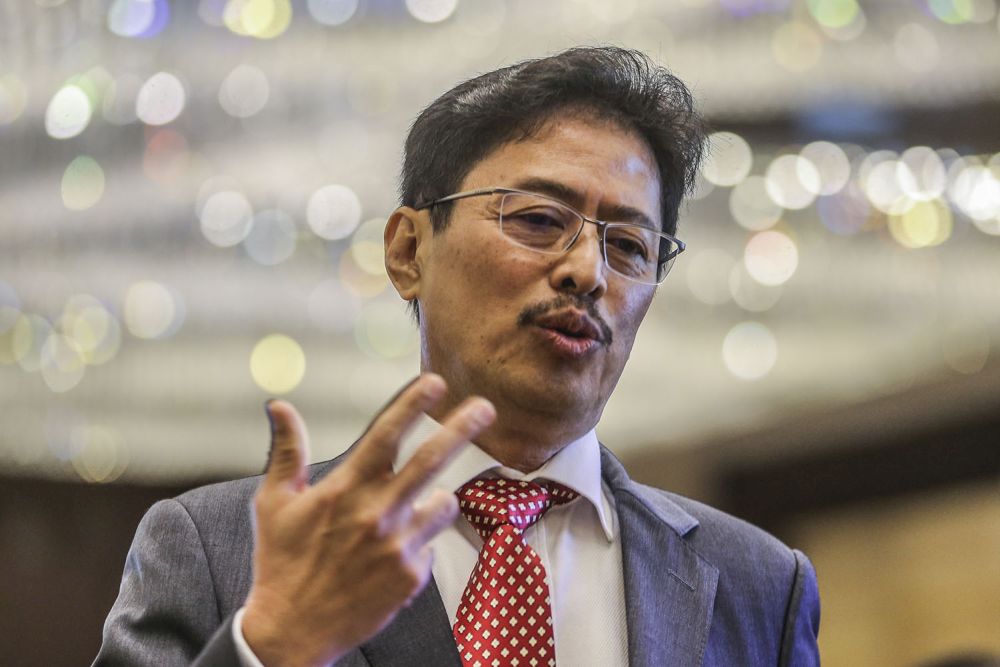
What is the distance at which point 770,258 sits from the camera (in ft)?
19.2

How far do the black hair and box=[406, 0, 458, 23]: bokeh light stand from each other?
3179 mm

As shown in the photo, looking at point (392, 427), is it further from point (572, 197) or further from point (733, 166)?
point (733, 166)

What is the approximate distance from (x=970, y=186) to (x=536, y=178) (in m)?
4.11

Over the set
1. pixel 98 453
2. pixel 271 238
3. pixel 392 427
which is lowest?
pixel 98 453

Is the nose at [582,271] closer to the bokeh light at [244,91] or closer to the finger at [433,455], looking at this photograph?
the finger at [433,455]

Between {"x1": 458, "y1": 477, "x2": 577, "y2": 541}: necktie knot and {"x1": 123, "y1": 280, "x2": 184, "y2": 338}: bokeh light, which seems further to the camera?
{"x1": 123, "y1": 280, "x2": 184, "y2": 338}: bokeh light

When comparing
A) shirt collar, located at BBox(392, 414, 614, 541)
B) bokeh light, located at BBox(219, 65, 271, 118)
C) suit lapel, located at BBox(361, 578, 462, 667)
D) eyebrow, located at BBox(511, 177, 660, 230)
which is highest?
bokeh light, located at BBox(219, 65, 271, 118)

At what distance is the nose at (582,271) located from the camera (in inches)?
56.4

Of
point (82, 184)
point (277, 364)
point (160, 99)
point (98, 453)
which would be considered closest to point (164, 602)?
point (160, 99)

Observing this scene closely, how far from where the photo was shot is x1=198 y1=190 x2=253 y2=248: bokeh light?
5.53 meters

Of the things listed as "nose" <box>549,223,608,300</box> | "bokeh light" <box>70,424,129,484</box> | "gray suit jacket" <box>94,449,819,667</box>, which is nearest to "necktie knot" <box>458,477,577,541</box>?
"gray suit jacket" <box>94,449,819,667</box>

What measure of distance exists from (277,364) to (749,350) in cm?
262

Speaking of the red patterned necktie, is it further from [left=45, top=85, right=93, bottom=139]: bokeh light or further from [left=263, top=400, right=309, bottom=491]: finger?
[left=45, top=85, right=93, bottom=139]: bokeh light

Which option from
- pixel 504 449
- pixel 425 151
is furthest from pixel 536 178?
pixel 504 449
